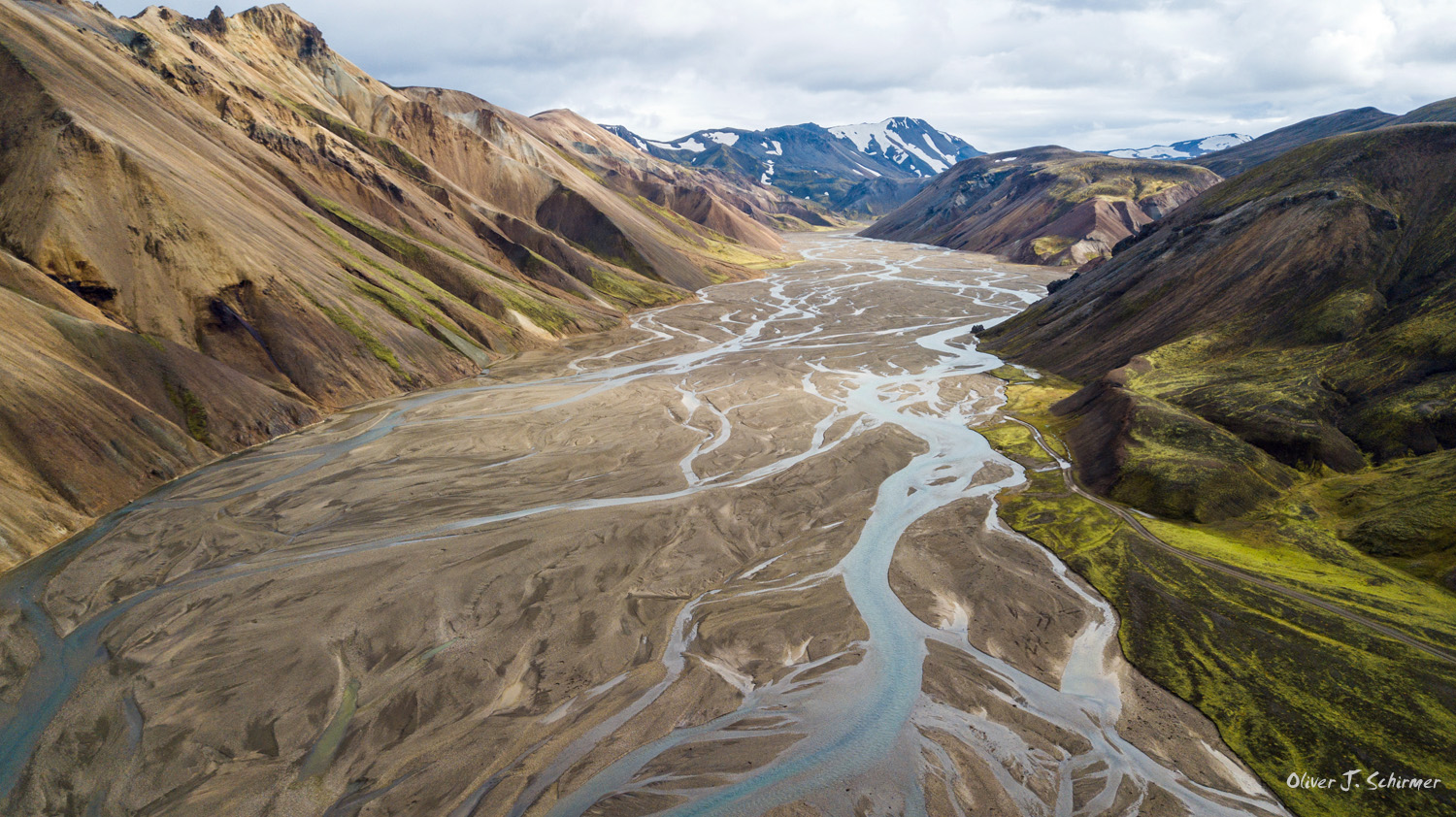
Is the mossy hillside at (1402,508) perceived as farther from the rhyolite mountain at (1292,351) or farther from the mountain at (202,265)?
the mountain at (202,265)

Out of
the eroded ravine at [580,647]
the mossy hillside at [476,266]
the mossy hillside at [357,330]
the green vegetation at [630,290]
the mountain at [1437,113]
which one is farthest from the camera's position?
the mountain at [1437,113]


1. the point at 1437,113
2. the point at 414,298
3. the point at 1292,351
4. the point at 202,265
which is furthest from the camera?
Result: the point at 1437,113

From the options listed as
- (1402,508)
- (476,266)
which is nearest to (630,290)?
(476,266)
